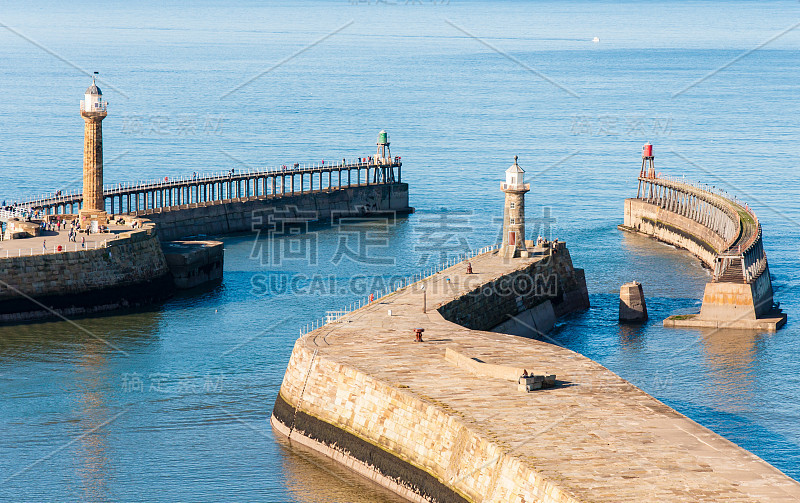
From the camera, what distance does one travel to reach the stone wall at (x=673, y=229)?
10450 cm

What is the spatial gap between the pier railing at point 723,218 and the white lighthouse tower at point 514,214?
540 inches

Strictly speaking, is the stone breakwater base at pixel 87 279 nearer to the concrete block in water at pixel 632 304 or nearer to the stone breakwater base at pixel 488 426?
the stone breakwater base at pixel 488 426

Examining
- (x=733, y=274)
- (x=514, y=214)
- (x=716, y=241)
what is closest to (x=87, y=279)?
(x=514, y=214)

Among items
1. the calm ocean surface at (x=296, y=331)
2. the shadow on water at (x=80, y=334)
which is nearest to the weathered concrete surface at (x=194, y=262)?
the calm ocean surface at (x=296, y=331)

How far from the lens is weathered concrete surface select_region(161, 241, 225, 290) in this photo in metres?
92.3

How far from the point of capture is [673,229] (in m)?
115

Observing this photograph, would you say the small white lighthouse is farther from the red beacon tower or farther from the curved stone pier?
the red beacon tower

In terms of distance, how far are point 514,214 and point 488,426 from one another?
39561mm

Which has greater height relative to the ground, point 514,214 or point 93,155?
point 93,155

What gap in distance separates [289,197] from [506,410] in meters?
79.3

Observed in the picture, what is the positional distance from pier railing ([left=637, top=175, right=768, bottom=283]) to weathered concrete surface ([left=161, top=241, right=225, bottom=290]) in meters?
38.5

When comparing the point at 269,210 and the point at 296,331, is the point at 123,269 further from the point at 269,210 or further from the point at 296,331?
the point at 269,210

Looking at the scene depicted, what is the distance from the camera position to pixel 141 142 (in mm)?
174875

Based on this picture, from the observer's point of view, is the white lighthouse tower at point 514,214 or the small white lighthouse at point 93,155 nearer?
the white lighthouse tower at point 514,214
